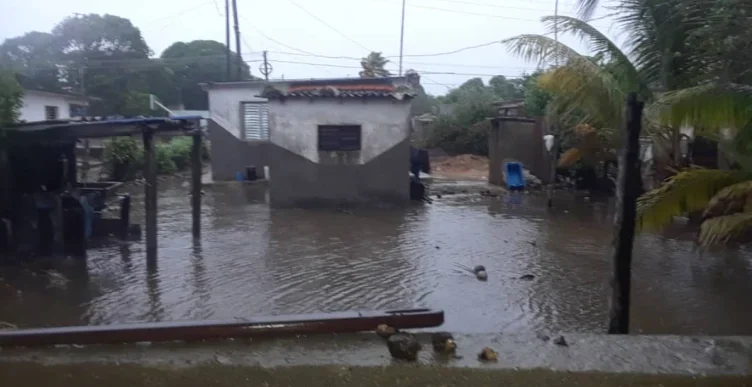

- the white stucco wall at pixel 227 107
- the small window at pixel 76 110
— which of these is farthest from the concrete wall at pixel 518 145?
the small window at pixel 76 110

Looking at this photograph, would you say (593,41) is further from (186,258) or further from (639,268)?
(186,258)

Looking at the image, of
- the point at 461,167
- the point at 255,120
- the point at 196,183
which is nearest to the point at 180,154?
the point at 255,120

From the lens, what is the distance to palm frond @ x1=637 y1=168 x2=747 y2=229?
761 cm

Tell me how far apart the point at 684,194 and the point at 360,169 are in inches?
416

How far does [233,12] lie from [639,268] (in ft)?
84.1

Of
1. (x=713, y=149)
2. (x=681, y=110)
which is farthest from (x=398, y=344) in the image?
(x=713, y=149)

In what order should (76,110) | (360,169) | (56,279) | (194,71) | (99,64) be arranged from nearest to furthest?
(56,279), (360,169), (76,110), (99,64), (194,71)

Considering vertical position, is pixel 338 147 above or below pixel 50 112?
below

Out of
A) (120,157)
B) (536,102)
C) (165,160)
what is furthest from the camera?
(165,160)

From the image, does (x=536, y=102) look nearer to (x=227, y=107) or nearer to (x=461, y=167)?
(x=461, y=167)

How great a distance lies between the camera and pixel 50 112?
95.8 feet

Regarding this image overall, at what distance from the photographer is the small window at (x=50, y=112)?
2893 centimetres

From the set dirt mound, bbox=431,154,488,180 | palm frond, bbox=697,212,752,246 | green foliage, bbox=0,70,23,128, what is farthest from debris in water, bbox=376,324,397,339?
dirt mound, bbox=431,154,488,180

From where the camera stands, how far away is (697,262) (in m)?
11.1
